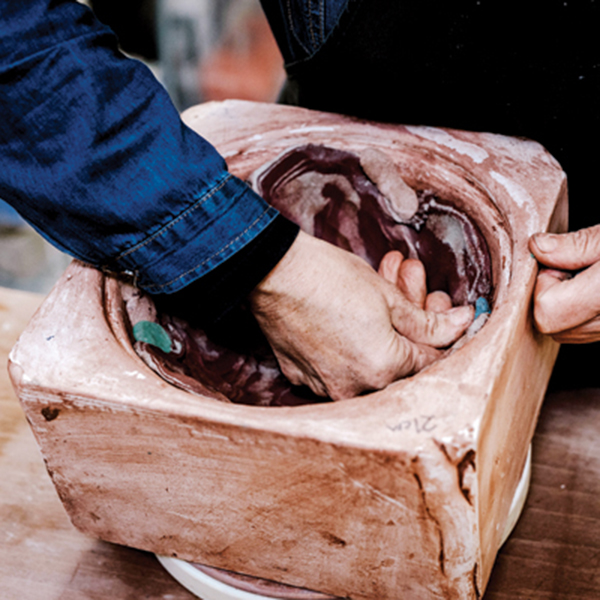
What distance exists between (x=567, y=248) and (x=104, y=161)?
489 mm

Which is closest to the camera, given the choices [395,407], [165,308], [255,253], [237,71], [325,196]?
[395,407]

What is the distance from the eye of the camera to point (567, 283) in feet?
2.14

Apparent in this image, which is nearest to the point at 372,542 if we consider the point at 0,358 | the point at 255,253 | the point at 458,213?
the point at 255,253

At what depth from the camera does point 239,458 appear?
1.89ft

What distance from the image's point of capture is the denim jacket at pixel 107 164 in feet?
1.88

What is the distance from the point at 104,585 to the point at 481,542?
0.50 metres

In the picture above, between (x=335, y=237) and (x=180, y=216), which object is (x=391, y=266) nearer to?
(x=335, y=237)

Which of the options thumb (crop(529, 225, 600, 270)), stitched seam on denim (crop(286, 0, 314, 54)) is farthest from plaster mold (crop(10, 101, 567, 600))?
stitched seam on denim (crop(286, 0, 314, 54))

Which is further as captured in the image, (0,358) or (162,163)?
(0,358)

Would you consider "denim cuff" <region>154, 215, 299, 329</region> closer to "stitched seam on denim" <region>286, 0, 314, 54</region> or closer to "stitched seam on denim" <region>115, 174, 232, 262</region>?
"stitched seam on denim" <region>115, 174, 232, 262</region>

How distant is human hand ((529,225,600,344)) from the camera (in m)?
0.65

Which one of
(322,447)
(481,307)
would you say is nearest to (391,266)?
(481,307)

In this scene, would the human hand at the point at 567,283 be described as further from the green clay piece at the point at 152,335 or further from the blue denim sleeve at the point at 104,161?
the green clay piece at the point at 152,335

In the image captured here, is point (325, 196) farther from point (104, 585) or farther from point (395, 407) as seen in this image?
point (104, 585)
